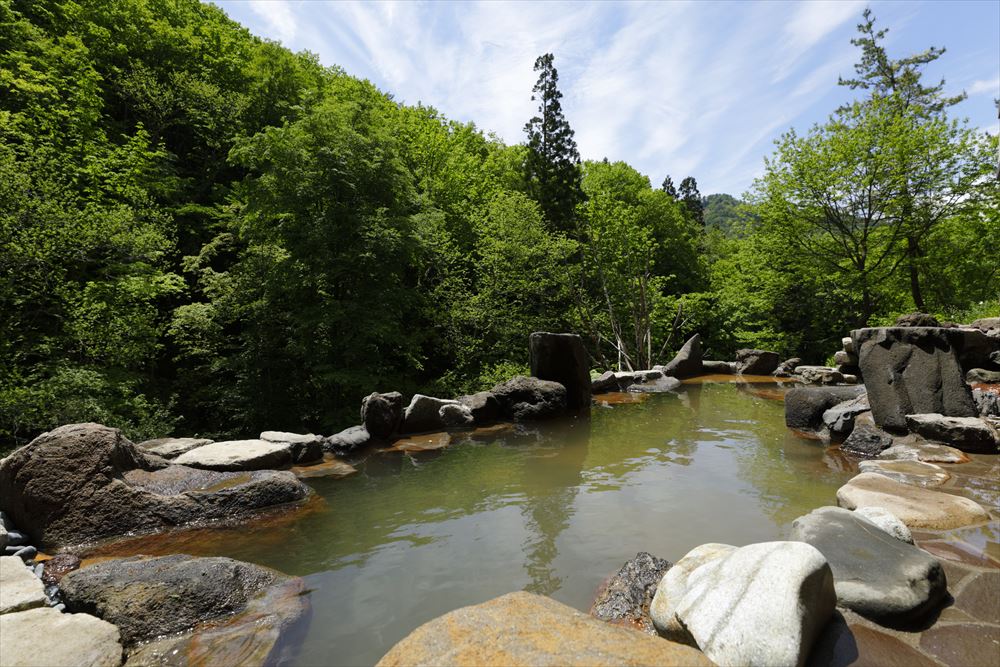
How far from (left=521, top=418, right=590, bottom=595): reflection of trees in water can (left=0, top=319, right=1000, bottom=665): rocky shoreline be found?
0.69 metres

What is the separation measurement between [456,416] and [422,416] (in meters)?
0.79

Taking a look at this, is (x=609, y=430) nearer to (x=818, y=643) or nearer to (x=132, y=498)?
(x=818, y=643)

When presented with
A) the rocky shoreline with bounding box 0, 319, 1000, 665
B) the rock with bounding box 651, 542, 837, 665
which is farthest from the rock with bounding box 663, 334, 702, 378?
the rock with bounding box 651, 542, 837, 665

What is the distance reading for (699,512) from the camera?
5.28 m

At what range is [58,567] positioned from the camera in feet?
14.4

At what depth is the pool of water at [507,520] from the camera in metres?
3.84

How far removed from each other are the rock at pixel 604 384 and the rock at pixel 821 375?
255 inches

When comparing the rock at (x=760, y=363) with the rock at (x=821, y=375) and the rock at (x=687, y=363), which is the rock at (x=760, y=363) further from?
the rock at (x=821, y=375)

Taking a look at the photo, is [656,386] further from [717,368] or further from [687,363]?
[717,368]

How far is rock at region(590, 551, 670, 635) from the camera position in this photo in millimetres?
3363

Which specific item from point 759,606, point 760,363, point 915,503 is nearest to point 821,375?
point 760,363

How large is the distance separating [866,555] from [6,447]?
38.7 feet

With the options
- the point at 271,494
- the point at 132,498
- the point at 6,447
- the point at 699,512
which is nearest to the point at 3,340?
the point at 6,447

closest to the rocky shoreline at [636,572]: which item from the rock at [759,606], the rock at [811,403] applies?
the rock at [759,606]
